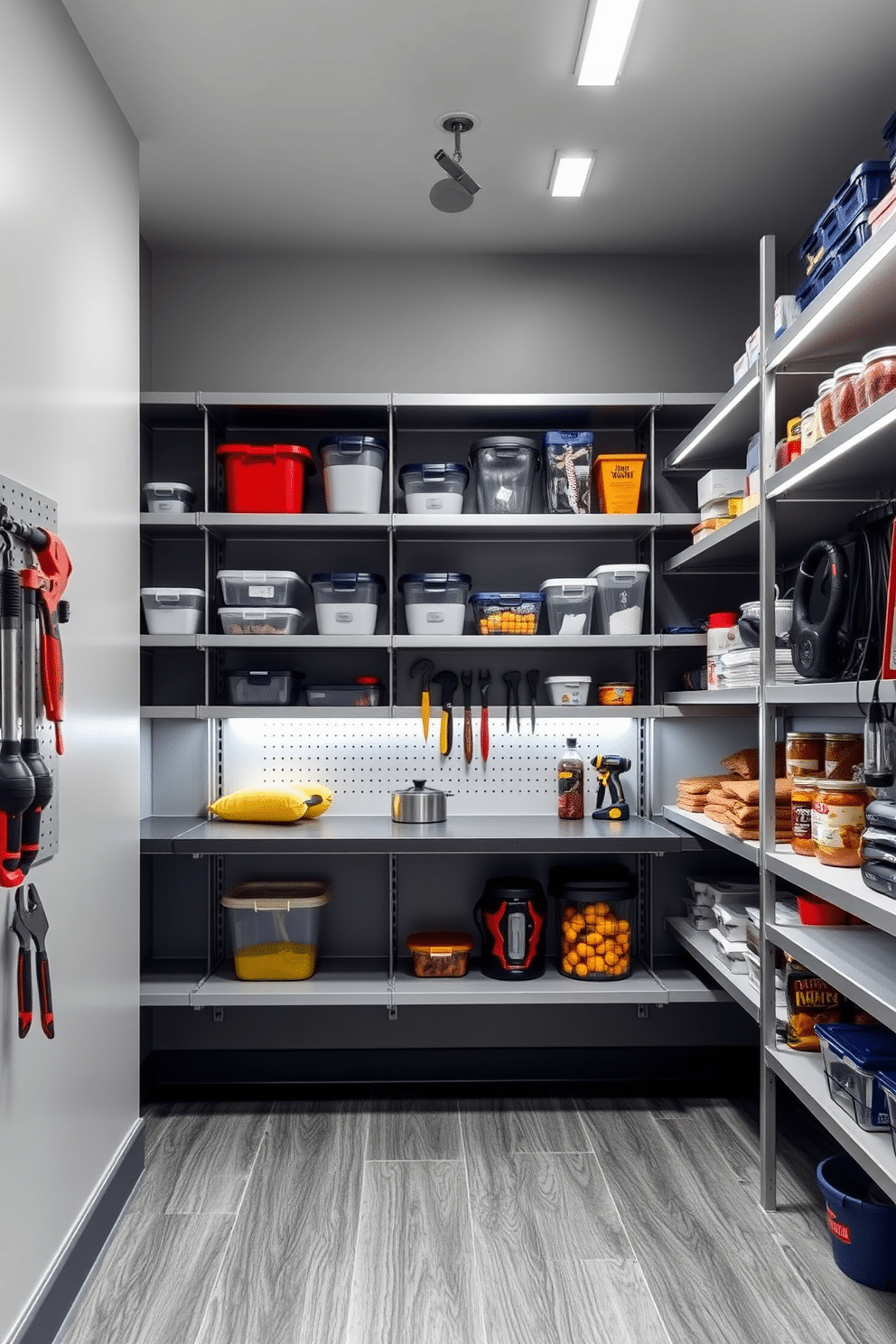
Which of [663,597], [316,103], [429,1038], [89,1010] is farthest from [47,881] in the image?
[663,597]

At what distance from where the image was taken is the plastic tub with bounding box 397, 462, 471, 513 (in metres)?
3.37

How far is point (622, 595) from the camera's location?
3.41 meters

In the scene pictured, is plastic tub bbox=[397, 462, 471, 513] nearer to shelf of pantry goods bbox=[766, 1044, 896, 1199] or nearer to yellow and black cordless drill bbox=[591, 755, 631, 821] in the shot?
yellow and black cordless drill bbox=[591, 755, 631, 821]

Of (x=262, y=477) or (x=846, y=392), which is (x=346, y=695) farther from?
(x=846, y=392)

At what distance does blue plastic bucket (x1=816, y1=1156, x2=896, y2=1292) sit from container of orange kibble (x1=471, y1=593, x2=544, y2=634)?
1833mm

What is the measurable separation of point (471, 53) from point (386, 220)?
0.94 m

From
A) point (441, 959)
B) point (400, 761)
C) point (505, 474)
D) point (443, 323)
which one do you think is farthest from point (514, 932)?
point (443, 323)

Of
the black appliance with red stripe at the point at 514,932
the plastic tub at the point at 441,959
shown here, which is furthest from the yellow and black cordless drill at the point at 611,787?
the plastic tub at the point at 441,959

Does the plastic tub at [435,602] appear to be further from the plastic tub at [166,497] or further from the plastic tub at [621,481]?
the plastic tub at [166,497]

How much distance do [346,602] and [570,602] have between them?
0.77m

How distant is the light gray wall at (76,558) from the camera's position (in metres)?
2.00

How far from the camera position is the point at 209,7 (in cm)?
236

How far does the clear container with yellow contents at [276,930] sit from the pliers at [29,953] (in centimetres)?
132

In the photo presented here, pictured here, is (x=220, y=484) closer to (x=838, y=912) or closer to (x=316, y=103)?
(x=316, y=103)
